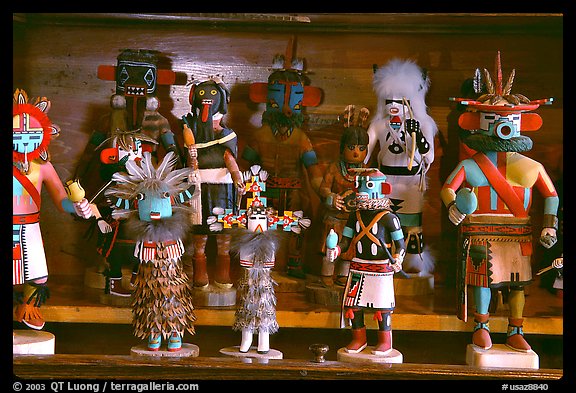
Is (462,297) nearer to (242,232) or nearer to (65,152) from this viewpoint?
(242,232)

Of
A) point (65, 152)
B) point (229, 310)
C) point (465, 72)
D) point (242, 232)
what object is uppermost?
point (465, 72)

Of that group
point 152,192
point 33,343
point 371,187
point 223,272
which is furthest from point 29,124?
point 371,187

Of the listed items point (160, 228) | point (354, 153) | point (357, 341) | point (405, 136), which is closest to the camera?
point (160, 228)

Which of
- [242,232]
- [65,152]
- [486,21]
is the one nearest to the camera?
[242,232]

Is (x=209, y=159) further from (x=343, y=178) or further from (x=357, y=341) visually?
(x=357, y=341)

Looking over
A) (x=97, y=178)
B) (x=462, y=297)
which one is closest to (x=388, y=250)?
(x=462, y=297)

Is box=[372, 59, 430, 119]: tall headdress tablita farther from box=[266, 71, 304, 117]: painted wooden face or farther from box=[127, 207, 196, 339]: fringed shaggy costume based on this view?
box=[127, 207, 196, 339]: fringed shaggy costume

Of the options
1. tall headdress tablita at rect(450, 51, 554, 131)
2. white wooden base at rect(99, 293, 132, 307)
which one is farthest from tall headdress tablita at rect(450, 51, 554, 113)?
white wooden base at rect(99, 293, 132, 307)

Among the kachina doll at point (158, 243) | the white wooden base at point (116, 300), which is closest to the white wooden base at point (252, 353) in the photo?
the kachina doll at point (158, 243)

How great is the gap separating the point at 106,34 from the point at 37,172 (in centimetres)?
56

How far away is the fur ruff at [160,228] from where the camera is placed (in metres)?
3.31

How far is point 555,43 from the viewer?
12.0 ft

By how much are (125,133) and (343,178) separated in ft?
2.30

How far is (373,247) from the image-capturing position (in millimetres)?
3348
